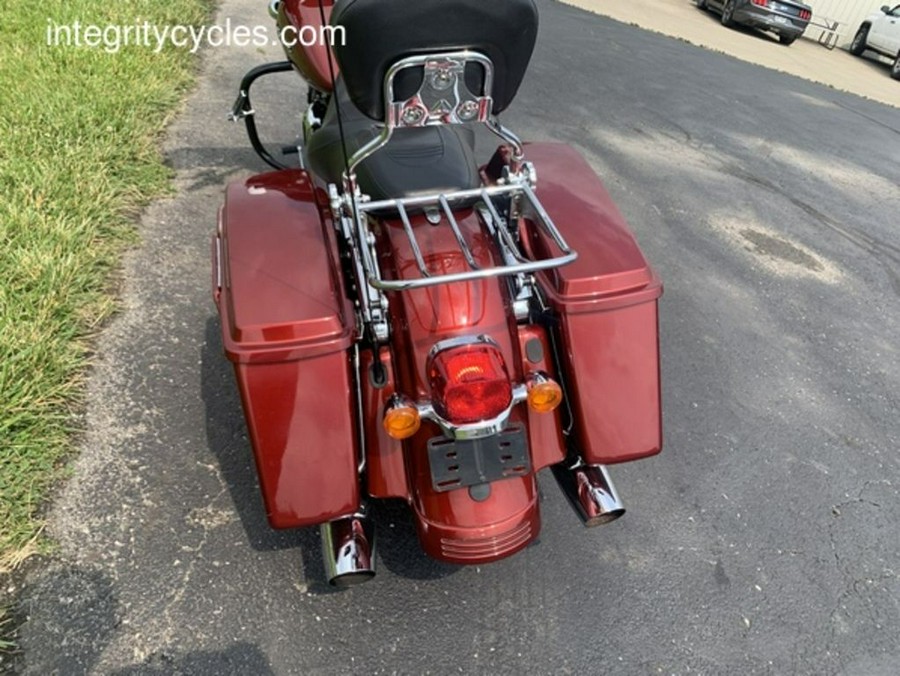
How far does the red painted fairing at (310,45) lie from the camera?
10.2ft

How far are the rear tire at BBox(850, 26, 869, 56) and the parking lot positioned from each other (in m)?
0.58

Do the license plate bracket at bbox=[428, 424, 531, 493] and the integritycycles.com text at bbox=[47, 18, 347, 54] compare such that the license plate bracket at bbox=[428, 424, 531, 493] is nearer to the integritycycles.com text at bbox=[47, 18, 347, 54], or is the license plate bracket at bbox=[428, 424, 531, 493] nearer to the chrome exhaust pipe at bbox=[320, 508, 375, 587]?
the chrome exhaust pipe at bbox=[320, 508, 375, 587]

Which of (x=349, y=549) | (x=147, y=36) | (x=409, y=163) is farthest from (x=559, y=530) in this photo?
(x=147, y=36)

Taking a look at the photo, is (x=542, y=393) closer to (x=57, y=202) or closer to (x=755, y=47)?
(x=57, y=202)

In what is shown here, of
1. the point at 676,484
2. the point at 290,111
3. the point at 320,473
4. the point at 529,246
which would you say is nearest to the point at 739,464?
the point at 676,484

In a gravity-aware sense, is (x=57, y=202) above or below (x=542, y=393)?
below

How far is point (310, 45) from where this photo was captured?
312 cm

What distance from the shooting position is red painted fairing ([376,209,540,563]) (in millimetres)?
1653

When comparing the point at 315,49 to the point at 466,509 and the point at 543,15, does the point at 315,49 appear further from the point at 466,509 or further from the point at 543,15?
the point at 543,15

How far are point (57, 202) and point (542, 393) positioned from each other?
2.72 metres

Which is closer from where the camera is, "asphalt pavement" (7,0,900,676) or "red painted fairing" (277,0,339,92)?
"asphalt pavement" (7,0,900,676)

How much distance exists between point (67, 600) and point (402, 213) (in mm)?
1482

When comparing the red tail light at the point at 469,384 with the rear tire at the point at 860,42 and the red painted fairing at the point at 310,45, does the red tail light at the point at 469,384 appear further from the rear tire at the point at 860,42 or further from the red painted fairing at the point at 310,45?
the rear tire at the point at 860,42

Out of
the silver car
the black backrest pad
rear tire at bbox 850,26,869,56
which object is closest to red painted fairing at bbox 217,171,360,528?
the black backrest pad
